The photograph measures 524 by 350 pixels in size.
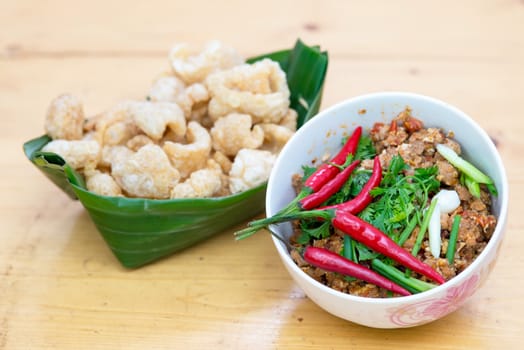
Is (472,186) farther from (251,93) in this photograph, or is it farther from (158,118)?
(158,118)

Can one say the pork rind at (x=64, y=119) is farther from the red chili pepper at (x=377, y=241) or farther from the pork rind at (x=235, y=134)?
the red chili pepper at (x=377, y=241)

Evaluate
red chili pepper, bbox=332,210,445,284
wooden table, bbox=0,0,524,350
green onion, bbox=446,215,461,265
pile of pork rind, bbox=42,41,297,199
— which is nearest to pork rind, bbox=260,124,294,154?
pile of pork rind, bbox=42,41,297,199

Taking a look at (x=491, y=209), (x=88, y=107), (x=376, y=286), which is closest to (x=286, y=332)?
(x=376, y=286)

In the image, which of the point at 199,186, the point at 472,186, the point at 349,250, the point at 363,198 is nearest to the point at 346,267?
the point at 349,250

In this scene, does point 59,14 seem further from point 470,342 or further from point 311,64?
point 470,342

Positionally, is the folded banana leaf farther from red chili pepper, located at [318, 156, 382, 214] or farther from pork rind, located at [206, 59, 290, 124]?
red chili pepper, located at [318, 156, 382, 214]
